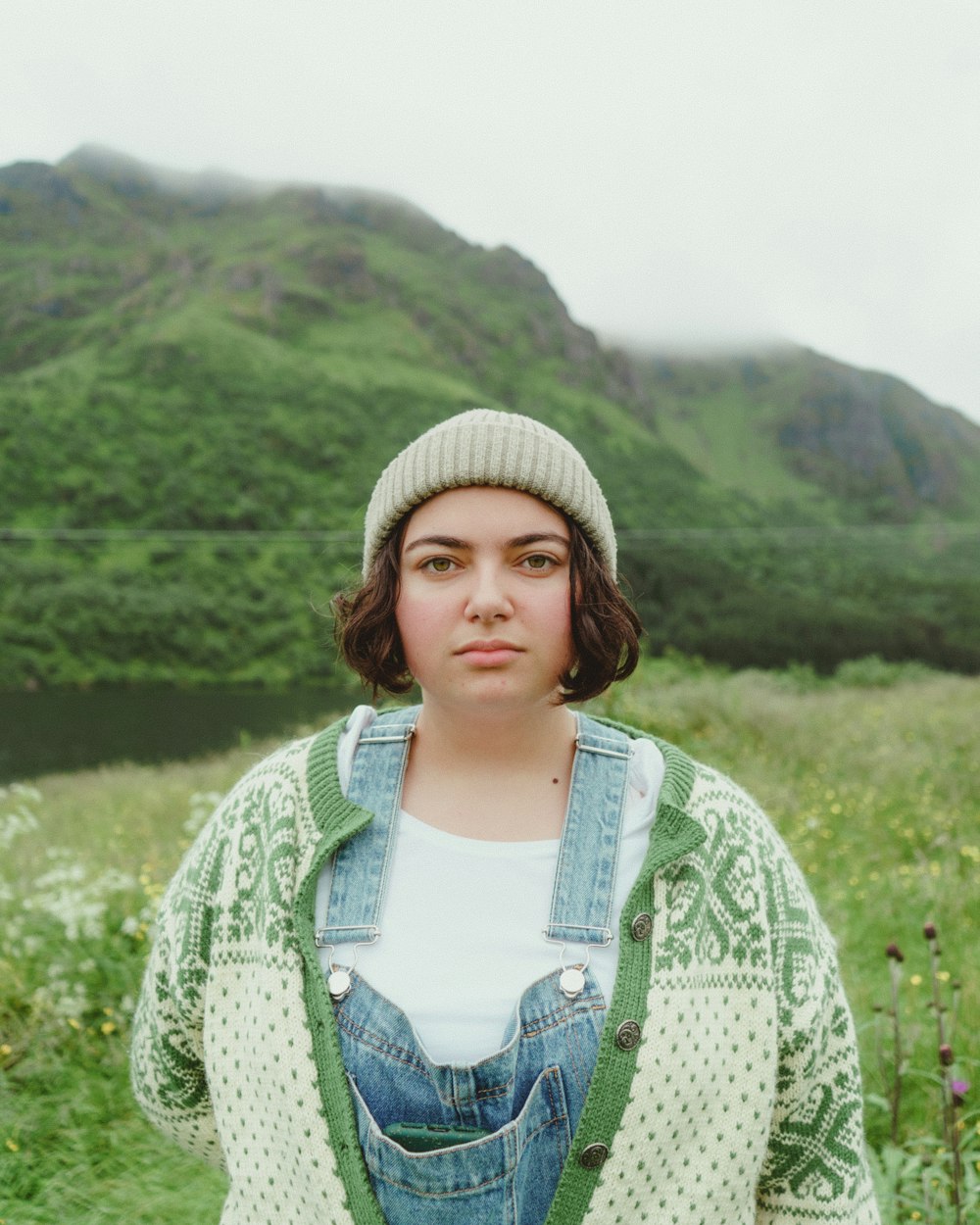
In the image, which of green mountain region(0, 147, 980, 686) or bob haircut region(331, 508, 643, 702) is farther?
green mountain region(0, 147, 980, 686)

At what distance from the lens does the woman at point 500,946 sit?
1.19m

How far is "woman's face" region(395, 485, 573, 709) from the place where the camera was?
1275 millimetres

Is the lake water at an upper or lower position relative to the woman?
lower

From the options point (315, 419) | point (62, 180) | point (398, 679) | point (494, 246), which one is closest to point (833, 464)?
point (494, 246)

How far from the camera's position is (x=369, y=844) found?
1313 millimetres

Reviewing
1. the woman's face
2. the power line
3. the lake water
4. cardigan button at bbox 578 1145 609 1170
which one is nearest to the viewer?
cardigan button at bbox 578 1145 609 1170

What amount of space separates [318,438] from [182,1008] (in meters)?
92.2

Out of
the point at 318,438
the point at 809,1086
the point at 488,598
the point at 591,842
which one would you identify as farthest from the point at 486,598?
the point at 318,438

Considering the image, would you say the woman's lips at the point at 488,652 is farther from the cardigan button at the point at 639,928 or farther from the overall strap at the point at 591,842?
the cardigan button at the point at 639,928

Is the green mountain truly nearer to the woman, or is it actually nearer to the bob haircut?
the bob haircut

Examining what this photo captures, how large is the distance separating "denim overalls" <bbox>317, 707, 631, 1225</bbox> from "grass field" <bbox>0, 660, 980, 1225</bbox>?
1068 mm

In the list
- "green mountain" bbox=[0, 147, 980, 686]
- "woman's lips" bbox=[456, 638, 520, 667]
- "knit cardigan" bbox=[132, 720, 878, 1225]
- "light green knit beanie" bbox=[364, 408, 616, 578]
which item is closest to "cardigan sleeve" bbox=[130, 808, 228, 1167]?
"knit cardigan" bbox=[132, 720, 878, 1225]

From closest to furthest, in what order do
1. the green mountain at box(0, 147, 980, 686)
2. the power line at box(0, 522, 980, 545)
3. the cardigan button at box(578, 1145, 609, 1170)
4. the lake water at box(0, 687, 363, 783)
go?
the cardigan button at box(578, 1145, 609, 1170), the lake water at box(0, 687, 363, 783), the green mountain at box(0, 147, 980, 686), the power line at box(0, 522, 980, 545)

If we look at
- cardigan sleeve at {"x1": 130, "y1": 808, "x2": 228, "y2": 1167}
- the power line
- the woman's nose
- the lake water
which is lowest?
the lake water
